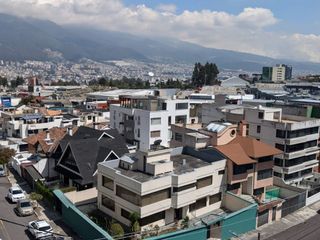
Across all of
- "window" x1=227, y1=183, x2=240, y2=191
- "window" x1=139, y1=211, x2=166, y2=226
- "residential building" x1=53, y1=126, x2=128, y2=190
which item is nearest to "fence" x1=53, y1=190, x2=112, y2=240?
"residential building" x1=53, y1=126, x2=128, y2=190

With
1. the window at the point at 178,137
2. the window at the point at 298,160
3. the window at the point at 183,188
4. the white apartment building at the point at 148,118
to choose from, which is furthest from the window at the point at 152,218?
the white apartment building at the point at 148,118

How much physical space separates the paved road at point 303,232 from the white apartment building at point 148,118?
23.2 meters

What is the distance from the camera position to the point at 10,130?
198 ft

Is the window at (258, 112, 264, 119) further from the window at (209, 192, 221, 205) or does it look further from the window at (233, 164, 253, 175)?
the window at (209, 192, 221, 205)

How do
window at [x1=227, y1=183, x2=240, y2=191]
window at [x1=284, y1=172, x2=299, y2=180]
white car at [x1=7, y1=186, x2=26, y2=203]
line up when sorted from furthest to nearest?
window at [x1=284, y1=172, x2=299, y2=180]
white car at [x1=7, y1=186, x2=26, y2=203]
window at [x1=227, y1=183, x2=240, y2=191]

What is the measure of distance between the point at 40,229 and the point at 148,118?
87.6 feet

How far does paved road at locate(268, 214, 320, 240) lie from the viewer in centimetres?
3120

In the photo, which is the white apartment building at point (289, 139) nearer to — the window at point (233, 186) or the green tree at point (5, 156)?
the window at point (233, 186)

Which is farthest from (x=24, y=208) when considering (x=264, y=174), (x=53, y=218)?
(x=264, y=174)

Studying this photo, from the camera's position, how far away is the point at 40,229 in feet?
92.3

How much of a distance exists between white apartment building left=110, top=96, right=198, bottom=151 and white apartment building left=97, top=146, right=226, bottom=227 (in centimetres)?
1948

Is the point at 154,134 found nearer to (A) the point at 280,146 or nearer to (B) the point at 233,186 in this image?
(A) the point at 280,146

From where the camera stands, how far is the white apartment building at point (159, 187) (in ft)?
92.4

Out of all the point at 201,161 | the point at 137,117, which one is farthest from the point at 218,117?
the point at 201,161
